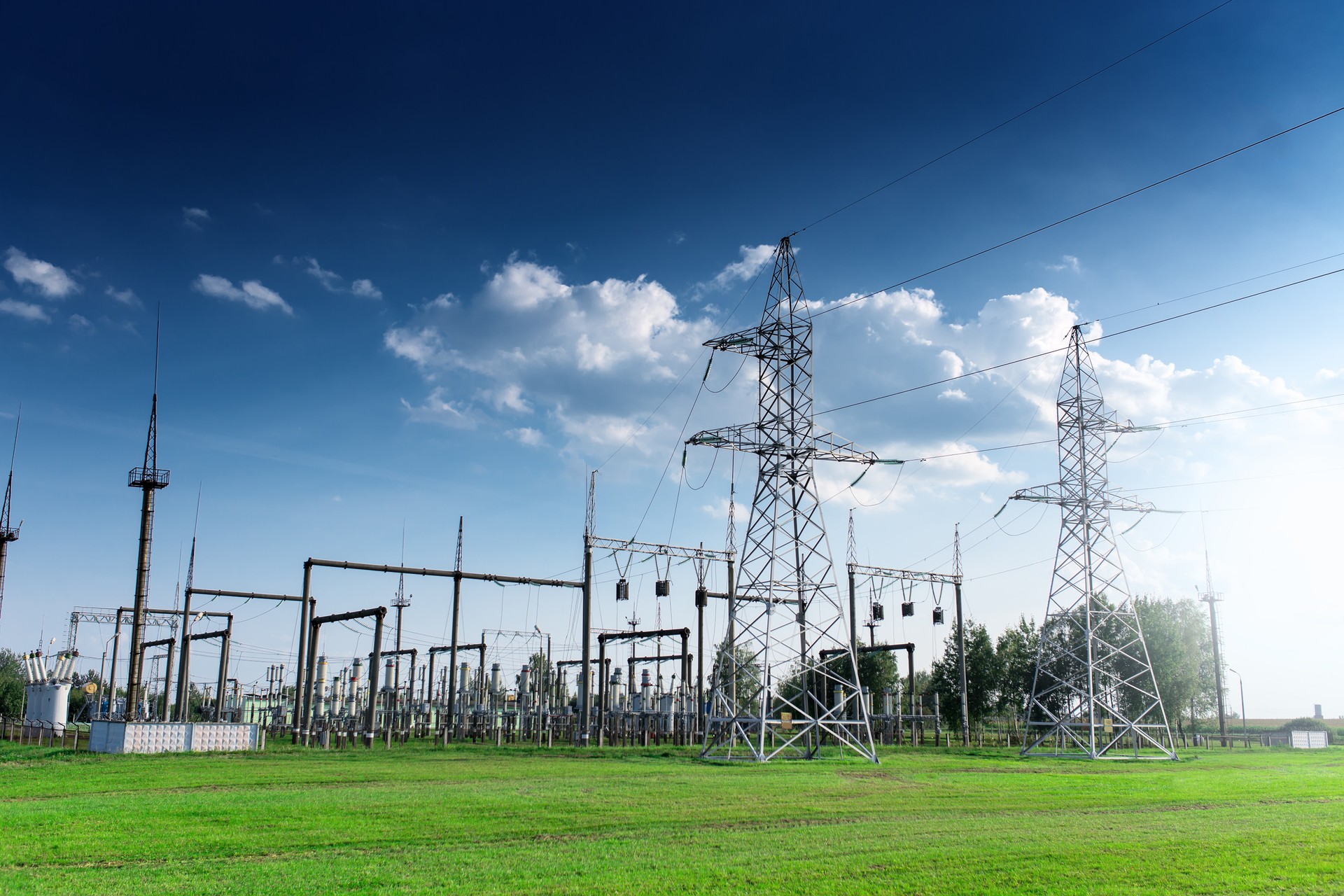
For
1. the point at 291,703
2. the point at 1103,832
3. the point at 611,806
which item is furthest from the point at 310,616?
the point at 291,703

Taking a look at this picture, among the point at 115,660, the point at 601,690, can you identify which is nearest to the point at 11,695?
the point at 115,660

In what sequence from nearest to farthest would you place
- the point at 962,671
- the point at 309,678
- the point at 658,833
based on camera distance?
the point at 658,833 < the point at 309,678 < the point at 962,671

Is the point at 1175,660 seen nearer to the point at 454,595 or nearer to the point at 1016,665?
the point at 1016,665

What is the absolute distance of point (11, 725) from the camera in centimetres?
6009

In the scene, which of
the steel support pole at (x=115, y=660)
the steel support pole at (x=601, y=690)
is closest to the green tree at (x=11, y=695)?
the steel support pole at (x=115, y=660)

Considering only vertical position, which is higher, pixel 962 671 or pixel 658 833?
pixel 962 671

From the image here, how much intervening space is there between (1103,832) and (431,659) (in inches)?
2510

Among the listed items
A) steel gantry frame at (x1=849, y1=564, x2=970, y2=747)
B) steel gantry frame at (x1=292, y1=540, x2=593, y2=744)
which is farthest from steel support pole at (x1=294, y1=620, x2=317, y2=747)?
steel gantry frame at (x1=849, y1=564, x2=970, y2=747)

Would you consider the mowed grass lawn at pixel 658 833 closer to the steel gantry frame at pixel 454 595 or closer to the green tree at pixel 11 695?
the steel gantry frame at pixel 454 595

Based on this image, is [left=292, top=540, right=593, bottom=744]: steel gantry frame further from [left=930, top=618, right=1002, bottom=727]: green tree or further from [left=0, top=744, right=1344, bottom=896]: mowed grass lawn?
[left=930, top=618, right=1002, bottom=727]: green tree

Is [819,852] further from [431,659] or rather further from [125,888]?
[431,659]

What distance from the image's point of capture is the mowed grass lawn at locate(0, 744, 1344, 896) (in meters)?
11.0

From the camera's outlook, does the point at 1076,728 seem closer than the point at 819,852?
No

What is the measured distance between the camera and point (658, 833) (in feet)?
48.8
